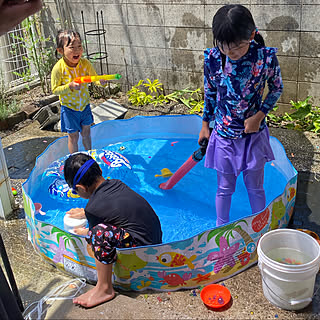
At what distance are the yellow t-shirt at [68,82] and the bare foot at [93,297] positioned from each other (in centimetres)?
228

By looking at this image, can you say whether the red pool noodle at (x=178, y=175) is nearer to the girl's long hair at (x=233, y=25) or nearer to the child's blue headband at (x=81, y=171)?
the child's blue headband at (x=81, y=171)

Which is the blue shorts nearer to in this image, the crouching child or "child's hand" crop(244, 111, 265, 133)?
the crouching child

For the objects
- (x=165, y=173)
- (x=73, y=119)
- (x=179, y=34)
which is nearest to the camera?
(x=73, y=119)

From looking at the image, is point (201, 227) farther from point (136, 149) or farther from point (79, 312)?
point (136, 149)

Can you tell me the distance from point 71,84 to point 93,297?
235 cm

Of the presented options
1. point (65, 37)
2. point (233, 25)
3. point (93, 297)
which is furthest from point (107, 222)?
point (65, 37)

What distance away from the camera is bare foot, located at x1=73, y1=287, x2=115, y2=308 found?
9.06ft

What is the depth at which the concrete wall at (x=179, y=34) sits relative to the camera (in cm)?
546

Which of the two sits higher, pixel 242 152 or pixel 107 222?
pixel 242 152

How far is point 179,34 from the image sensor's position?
6.36 metres

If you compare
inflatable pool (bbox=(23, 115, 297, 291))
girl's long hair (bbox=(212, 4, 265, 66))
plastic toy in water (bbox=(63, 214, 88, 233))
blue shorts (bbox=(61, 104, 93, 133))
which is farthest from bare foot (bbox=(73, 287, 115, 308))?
blue shorts (bbox=(61, 104, 93, 133))

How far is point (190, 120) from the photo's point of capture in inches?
218

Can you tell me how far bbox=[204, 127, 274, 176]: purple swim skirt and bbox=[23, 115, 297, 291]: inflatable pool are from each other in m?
0.36

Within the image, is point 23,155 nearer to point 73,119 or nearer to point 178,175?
point 73,119
